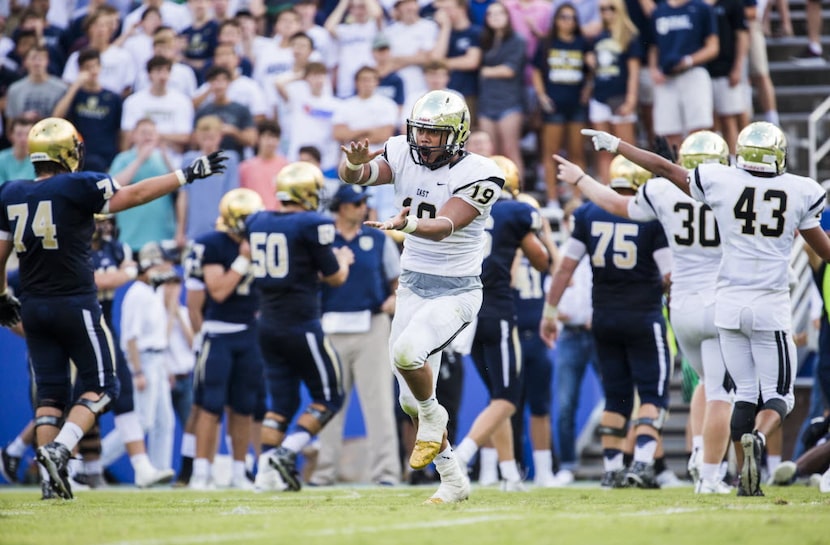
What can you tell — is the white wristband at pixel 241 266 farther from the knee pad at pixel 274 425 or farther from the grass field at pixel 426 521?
the grass field at pixel 426 521

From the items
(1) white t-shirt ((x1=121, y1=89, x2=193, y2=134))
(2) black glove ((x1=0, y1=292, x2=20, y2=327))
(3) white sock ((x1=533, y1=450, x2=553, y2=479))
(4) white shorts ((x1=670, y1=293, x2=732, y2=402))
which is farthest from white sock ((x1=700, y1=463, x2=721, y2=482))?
(1) white t-shirt ((x1=121, y1=89, x2=193, y2=134))

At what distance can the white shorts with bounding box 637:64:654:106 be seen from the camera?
45.3 ft

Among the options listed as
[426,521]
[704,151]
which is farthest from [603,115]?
[426,521]

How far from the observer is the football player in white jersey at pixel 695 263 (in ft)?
26.2

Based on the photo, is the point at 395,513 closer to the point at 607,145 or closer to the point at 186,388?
the point at 607,145

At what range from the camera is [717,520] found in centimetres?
553

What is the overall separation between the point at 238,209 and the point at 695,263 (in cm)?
378

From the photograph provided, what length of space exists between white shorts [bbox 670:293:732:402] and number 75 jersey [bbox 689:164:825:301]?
89 centimetres

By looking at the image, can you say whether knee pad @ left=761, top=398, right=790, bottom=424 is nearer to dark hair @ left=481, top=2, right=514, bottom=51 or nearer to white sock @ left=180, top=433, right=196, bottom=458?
white sock @ left=180, top=433, right=196, bottom=458

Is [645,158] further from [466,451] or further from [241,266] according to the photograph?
[241,266]

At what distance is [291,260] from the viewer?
934cm

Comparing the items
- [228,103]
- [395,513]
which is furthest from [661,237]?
[228,103]

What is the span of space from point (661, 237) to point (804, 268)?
143 inches

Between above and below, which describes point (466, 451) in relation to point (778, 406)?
below
